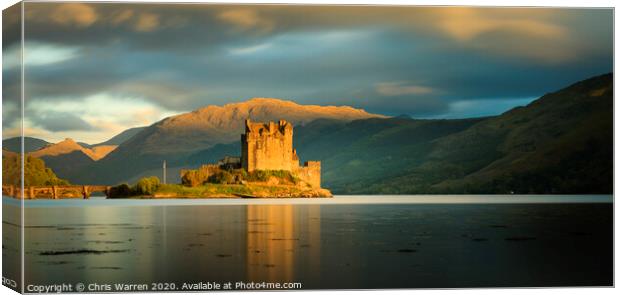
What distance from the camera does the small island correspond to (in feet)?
178

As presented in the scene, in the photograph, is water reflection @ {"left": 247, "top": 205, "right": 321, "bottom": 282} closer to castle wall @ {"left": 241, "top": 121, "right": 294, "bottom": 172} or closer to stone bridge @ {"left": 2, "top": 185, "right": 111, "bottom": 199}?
stone bridge @ {"left": 2, "top": 185, "right": 111, "bottom": 199}

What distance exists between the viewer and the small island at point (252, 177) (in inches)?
2135

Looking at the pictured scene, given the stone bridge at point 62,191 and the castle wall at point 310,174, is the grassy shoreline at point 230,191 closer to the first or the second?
the castle wall at point 310,174

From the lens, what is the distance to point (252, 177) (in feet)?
189

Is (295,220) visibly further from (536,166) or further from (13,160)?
(536,166)

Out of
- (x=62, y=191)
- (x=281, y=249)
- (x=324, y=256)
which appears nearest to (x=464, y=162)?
(x=62, y=191)

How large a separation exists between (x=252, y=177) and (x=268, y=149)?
3.06 meters

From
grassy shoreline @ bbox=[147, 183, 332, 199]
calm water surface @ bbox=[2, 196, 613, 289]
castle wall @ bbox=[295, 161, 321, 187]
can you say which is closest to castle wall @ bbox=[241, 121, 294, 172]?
castle wall @ bbox=[295, 161, 321, 187]

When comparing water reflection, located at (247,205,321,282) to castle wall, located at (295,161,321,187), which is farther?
castle wall, located at (295,161,321,187)

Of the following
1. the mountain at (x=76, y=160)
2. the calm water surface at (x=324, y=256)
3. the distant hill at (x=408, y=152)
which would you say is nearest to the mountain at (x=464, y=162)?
the distant hill at (x=408, y=152)

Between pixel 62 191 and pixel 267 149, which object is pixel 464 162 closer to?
pixel 267 149

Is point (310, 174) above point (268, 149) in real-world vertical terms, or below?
below

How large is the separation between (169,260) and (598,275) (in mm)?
6129

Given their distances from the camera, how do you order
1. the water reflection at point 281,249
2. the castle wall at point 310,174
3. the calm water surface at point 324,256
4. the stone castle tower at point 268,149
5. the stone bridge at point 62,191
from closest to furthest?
1. the calm water surface at point 324,256
2. the water reflection at point 281,249
3. the stone bridge at point 62,191
4. the stone castle tower at point 268,149
5. the castle wall at point 310,174
